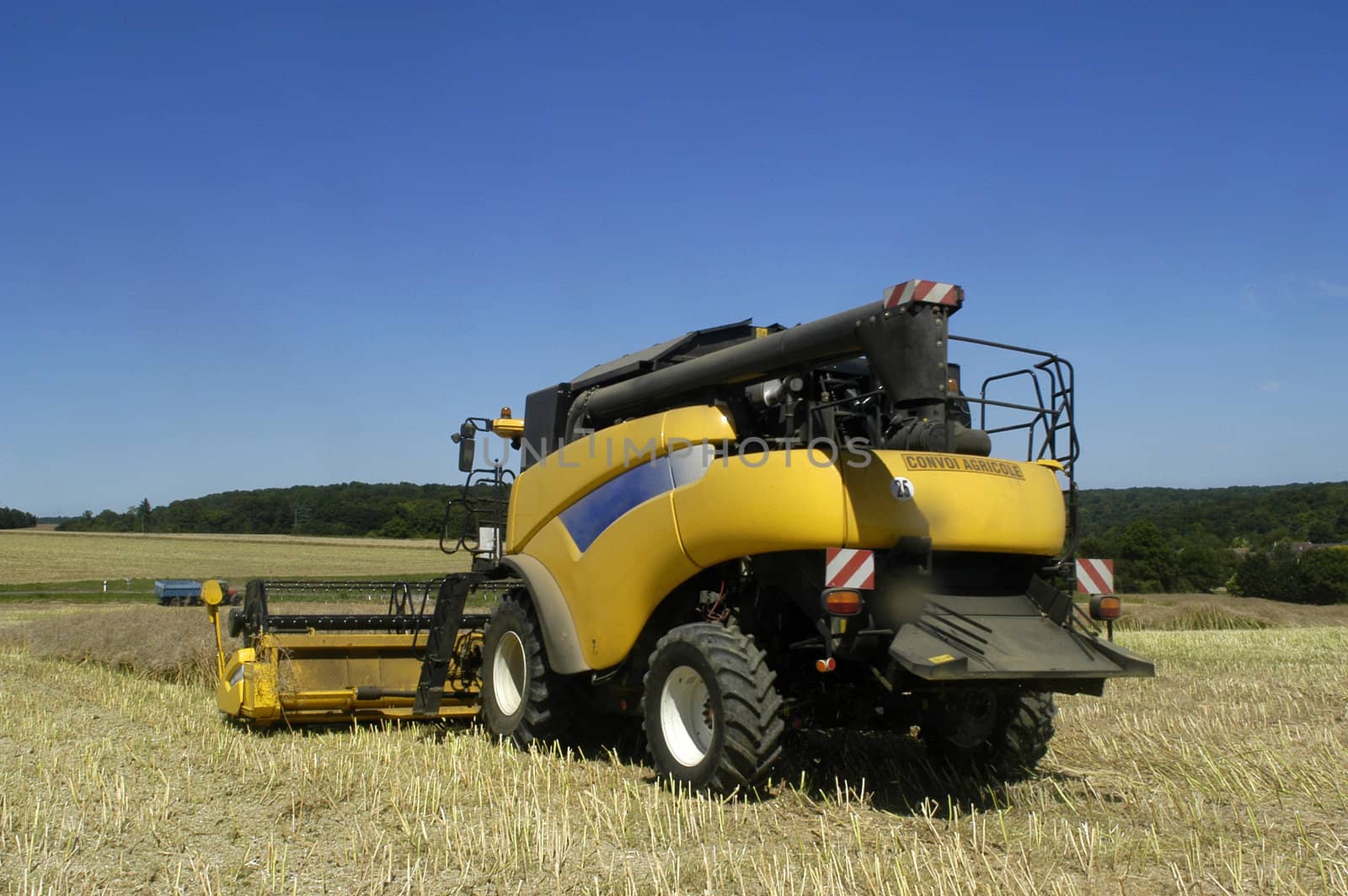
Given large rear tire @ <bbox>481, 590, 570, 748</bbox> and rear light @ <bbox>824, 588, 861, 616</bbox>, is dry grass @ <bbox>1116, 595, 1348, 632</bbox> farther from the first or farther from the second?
rear light @ <bbox>824, 588, 861, 616</bbox>

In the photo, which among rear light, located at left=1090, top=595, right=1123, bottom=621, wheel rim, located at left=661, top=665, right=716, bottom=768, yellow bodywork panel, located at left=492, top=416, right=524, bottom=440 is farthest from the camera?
yellow bodywork panel, located at left=492, top=416, right=524, bottom=440

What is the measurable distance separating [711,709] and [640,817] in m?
0.73

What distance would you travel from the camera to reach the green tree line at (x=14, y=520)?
74.0 m

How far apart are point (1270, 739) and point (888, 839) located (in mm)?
3956

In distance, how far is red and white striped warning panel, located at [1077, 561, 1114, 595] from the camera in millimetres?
6328

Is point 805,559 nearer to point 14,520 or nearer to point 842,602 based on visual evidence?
point 842,602

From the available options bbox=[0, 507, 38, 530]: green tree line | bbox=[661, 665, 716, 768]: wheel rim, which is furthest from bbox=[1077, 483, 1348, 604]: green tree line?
bbox=[0, 507, 38, 530]: green tree line

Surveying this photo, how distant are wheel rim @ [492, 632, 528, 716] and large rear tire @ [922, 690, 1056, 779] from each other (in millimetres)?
3125

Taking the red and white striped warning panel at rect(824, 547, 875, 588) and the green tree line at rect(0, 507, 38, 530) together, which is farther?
the green tree line at rect(0, 507, 38, 530)

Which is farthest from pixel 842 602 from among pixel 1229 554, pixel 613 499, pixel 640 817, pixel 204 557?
pixel 204 557

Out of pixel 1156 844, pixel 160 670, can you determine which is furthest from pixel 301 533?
pixel 1156 844

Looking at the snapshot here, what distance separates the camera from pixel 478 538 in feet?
30.8

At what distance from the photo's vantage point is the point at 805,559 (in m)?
5.67

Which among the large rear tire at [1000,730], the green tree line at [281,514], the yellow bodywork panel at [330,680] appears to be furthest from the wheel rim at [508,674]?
the green tree line at [281,514]
